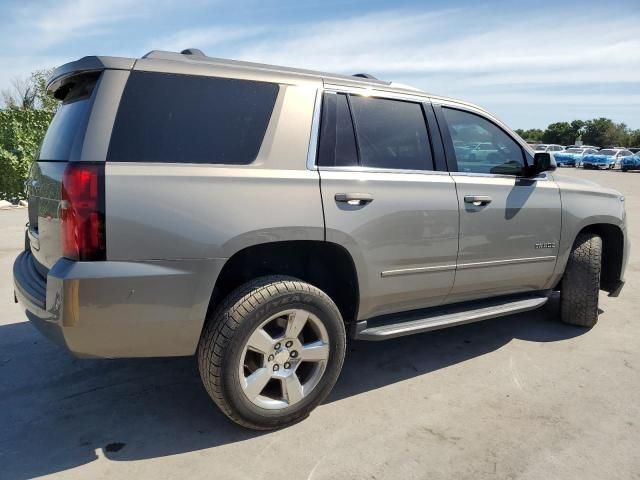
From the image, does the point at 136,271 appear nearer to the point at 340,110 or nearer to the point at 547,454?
the point at 340,110

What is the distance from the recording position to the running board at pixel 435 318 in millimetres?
3094

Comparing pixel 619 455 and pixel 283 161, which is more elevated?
pixel 283 161

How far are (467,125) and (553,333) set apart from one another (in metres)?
1.95

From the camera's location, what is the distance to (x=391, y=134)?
324cm

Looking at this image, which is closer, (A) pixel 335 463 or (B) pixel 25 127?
(A) pixel 335 463

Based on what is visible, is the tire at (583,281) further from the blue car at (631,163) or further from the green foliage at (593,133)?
the green foliage at (593,133)

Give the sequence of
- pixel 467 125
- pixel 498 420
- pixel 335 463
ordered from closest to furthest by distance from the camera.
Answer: pixel 335 463 → pixel 498 420 → pixel 467 125

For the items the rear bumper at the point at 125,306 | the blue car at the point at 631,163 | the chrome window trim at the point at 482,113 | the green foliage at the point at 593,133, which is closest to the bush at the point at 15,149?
the rear bumper at the point at 125,306

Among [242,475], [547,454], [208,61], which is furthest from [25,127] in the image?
[547,454]

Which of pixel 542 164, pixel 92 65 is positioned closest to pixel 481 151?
pixel 542 164

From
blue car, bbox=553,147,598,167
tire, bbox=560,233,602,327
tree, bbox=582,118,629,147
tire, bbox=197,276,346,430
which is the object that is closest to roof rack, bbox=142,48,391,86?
tire, bbox=197,276,346,430

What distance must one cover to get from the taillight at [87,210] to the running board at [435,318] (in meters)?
1.55

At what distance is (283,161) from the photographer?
2699 mm

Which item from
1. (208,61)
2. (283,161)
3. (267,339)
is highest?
(208,61)
